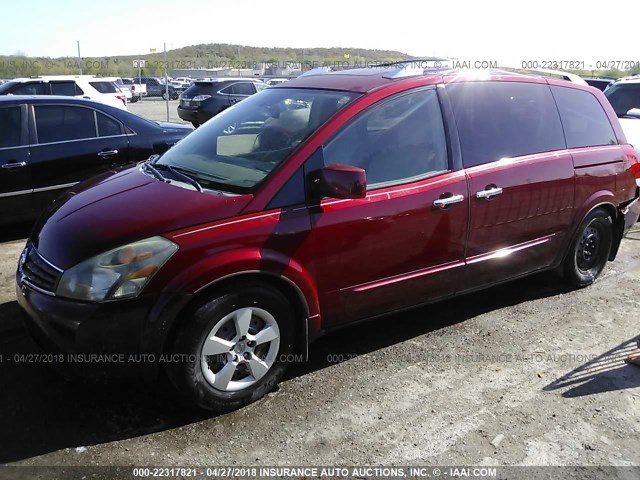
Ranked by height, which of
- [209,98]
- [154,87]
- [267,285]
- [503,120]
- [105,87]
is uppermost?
[154,87]

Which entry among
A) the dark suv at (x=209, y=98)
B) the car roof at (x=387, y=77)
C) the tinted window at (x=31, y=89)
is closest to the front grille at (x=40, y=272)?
the car roof at (x=387, y=77)

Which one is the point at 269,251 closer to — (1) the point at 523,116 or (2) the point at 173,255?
(2) the point at 173,255

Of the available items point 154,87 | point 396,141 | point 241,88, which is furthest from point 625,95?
point 154,87

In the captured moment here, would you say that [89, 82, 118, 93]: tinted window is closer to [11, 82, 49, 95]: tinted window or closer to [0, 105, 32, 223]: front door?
[11, 82, 49, 95]: tinted window

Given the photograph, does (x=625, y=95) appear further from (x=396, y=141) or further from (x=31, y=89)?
(x=31, y=89)

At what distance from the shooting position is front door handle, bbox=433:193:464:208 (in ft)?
11.9

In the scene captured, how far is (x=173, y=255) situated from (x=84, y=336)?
0.57 m

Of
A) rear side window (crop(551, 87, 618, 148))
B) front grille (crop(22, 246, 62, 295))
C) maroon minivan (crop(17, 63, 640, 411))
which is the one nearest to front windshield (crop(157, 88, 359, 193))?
maroon minivan (crop(17, 63, 640, 411))

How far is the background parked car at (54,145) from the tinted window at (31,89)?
8.90m

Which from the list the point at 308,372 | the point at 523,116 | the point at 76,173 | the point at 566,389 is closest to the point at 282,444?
the point at 308,372

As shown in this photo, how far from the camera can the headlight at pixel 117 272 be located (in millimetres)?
2762

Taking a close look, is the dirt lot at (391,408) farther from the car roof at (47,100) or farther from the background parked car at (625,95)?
the background parked car at (625,95)

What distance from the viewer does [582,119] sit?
4734mm

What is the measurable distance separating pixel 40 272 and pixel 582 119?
4225 millimetres
